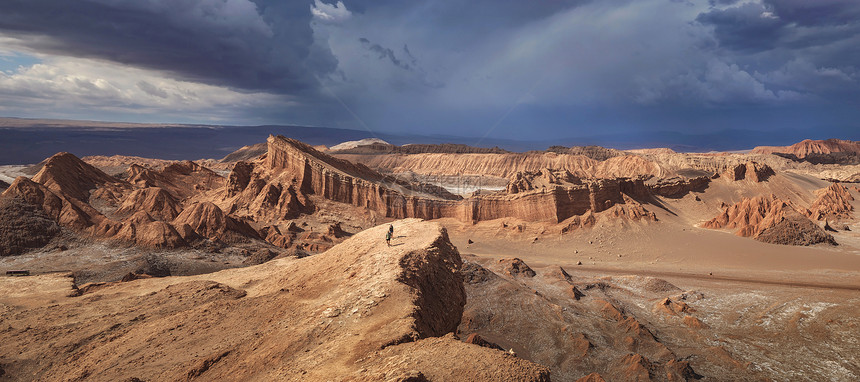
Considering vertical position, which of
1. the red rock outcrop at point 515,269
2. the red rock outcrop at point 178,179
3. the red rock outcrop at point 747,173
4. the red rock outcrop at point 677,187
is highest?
the red rock outcrop at point 747,173

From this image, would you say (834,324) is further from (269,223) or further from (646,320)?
(269,223)

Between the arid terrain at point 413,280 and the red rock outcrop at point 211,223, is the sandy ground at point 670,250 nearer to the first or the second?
the arid terrain at point 413,280

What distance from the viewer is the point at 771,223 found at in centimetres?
3117

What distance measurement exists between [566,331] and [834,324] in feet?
35.6

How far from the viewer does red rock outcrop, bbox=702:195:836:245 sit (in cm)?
2994

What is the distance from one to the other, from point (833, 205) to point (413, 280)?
52.1m

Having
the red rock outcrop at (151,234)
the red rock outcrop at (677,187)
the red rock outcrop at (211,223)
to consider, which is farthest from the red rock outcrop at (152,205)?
the red rock outcrop at (677,187)

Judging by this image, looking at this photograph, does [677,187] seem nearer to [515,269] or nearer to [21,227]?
[515,269]

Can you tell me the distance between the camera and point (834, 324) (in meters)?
16.6

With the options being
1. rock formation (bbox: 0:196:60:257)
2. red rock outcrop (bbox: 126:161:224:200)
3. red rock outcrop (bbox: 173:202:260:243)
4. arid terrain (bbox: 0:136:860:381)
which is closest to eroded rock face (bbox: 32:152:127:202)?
arid terrain (bbox: 0:136:860:381)

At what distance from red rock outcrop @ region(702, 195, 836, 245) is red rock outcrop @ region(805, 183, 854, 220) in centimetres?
981

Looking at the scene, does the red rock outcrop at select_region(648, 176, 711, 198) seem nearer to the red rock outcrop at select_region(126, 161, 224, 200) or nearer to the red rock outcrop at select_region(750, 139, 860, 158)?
the red rock outcrop at select_region(126, 161, 224, 200)

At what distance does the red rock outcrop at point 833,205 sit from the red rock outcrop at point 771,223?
981 cm

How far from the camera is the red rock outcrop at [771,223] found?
29.9 metres
